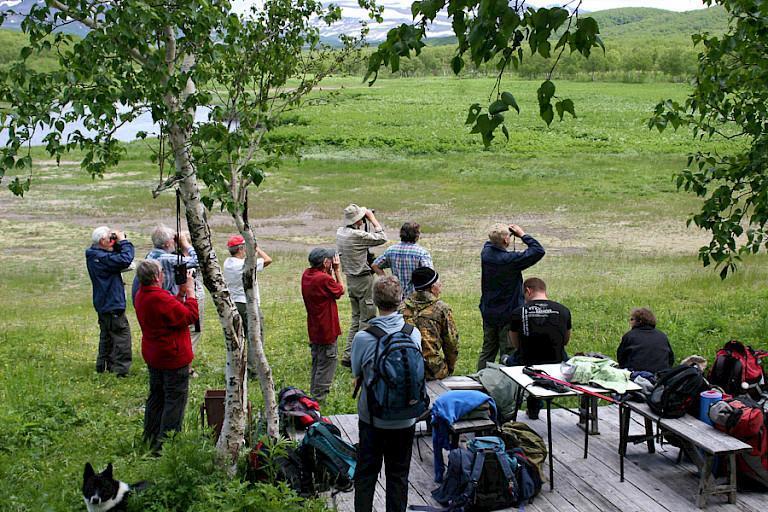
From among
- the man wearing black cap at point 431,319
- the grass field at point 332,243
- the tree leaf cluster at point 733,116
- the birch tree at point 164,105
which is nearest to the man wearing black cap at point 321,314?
the grass field at point 332,243

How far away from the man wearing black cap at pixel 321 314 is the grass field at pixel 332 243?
34 centimetres

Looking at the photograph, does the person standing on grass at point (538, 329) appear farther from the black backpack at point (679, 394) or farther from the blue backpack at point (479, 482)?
the blue backpack at point (479, 482)

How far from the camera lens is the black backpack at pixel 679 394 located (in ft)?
16.4

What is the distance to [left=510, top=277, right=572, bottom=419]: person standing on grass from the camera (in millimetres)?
6125

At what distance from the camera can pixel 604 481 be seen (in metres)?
5.13

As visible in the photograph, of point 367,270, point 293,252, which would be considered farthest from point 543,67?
point 367,270

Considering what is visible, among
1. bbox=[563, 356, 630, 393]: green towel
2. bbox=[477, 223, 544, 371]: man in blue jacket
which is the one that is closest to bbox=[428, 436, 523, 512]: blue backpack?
bbox=[563, 356, 630, 393]: green towel

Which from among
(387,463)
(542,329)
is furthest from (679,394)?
(387,463)

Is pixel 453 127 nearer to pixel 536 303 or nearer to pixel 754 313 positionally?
pixel 754 313

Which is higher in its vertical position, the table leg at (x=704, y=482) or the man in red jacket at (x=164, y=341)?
the man in red jacket at (x=164, y=341)

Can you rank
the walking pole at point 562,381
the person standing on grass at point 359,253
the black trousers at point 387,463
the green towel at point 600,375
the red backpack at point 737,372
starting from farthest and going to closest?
the person standing on grass at point 359,253, the red backpack at point 737,372, the green towel at point 600,375, the walking pole at point 562,381, the black trousers at point 387,463

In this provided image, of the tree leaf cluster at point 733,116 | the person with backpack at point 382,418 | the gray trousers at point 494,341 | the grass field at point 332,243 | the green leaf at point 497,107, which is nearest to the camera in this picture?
the green leaf at point 497,107

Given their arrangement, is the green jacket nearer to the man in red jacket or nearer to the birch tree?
the birch tree

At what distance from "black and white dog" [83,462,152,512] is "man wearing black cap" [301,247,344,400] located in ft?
10.1
